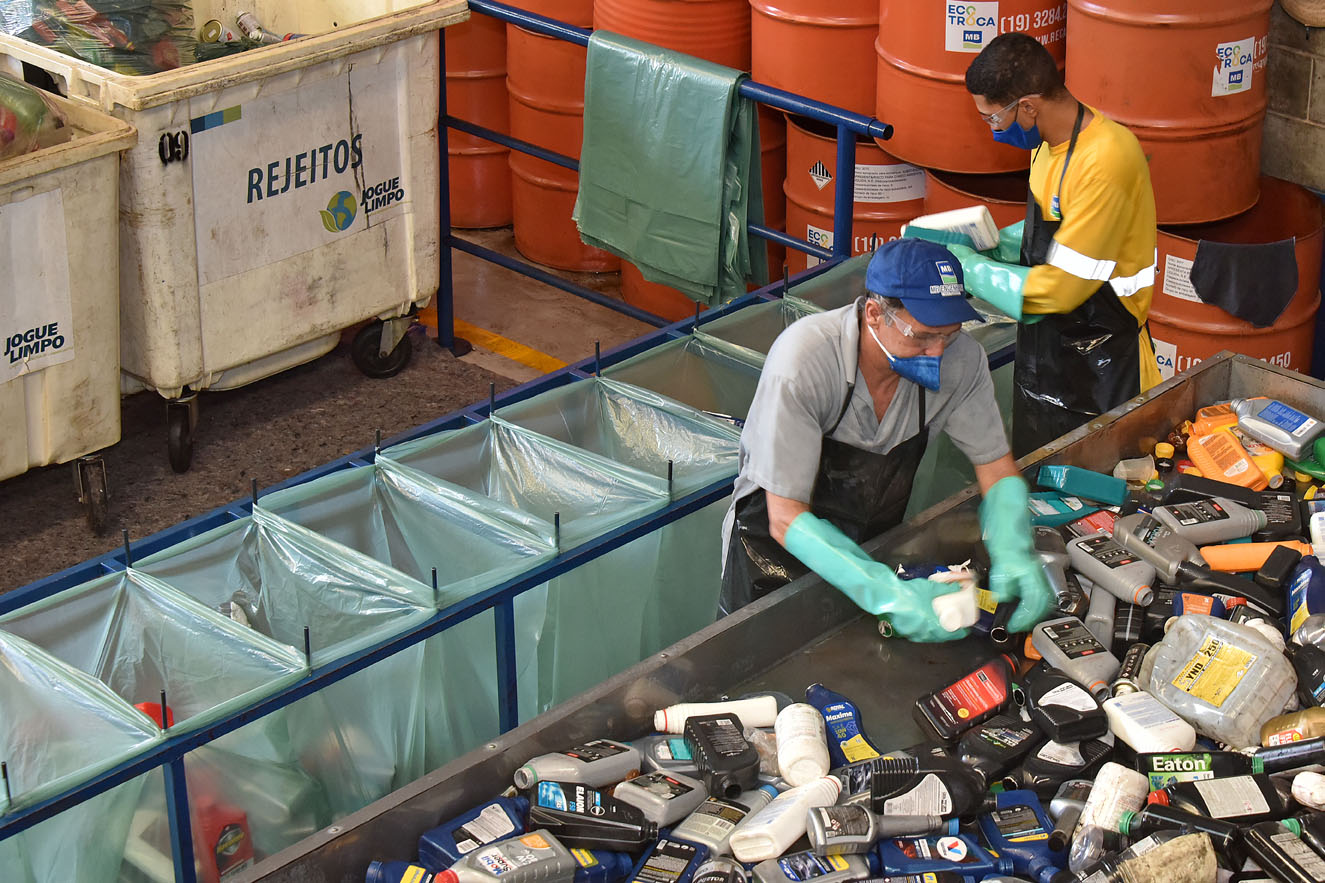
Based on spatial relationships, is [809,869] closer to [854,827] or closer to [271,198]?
[854,827]

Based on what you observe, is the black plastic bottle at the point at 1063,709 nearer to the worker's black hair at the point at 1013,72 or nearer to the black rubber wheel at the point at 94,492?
the worker's black hair at the point at 1013,72

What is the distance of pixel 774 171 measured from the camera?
20.2 ft

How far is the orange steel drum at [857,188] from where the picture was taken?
18.2ft

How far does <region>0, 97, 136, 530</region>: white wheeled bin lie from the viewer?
475 centimetres

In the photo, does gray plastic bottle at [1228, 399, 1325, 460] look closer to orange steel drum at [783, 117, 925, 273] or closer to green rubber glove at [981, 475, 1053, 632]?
green rubber glove at [981, 475, 1053, 632]

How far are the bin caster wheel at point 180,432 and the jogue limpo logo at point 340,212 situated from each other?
0.77 m

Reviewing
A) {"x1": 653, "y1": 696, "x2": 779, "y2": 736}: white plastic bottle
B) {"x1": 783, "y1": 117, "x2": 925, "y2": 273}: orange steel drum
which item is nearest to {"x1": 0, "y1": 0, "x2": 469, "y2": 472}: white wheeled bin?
{"x1": 783, "y1": 117, "x2": 925, "y2": 273}: orange steel drum

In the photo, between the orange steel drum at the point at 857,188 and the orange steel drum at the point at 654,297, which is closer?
the orange steel drum at the point at 857,188

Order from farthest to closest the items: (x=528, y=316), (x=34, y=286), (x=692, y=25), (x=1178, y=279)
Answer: (x=528, y=316) → (x=692, y=25) → (x=1178, y=279) → (x=34, y=286)

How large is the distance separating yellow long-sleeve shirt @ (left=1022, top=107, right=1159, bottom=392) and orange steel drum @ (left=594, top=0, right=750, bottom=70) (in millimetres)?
2081

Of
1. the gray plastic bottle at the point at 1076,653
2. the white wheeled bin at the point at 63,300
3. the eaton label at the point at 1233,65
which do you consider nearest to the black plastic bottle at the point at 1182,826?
the gray plastic bottle at the point at 1076,653

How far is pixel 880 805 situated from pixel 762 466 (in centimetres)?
72

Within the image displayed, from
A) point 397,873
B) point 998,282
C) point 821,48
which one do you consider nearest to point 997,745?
point 397,873

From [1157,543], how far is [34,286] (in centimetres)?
339
